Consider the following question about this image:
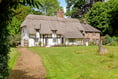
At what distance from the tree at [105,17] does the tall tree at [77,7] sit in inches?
501

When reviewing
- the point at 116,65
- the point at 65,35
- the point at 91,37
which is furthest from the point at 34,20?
the point at 116,65

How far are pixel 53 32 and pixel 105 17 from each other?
52.1ft

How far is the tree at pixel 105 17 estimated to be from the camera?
52.4 metres

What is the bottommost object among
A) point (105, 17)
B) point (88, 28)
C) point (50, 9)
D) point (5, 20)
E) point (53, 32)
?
point (5, 20)

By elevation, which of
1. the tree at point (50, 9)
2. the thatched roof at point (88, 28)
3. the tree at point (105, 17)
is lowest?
the thatched roof at point (88, 28)

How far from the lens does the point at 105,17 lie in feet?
177

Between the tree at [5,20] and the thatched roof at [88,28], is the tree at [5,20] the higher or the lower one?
the lower one

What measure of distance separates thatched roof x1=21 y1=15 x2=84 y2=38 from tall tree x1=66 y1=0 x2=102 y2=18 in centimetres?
1718

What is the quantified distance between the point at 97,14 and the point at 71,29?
33.5 ft

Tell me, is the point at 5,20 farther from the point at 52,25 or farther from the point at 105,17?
the point at 105,17

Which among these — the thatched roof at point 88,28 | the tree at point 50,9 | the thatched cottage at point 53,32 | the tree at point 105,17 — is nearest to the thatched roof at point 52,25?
the thatched cottage at point 53,32

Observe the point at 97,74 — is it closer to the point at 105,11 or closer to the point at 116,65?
the point at 116,65

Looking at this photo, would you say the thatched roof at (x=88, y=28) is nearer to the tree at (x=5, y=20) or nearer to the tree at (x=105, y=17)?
the tree at (x=105, y=17)

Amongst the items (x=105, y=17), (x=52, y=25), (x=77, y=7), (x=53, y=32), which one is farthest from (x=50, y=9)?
(x=105, y=17)
